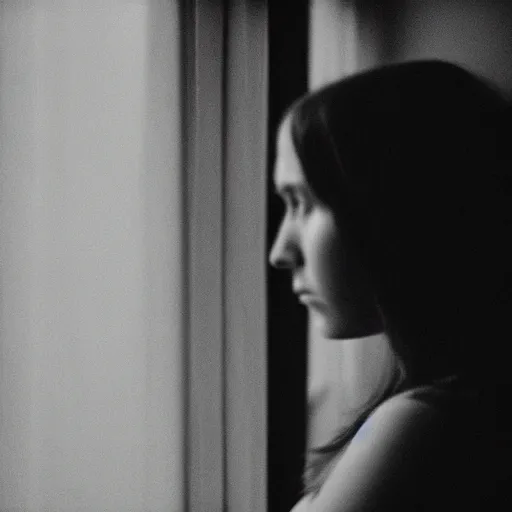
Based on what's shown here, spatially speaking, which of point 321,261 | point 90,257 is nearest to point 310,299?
point 321,261

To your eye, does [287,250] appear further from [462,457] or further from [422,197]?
[462,457]

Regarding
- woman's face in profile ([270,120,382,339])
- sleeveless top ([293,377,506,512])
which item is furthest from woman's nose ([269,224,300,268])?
sleeveless top ([293,377,506,512])

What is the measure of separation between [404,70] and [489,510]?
0.47m

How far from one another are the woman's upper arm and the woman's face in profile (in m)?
0.15

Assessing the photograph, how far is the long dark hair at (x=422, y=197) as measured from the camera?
73cm

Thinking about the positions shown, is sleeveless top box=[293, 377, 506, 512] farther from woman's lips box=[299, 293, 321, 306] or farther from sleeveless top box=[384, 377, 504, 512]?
woman's lips box=[299, 293, 321, 306]

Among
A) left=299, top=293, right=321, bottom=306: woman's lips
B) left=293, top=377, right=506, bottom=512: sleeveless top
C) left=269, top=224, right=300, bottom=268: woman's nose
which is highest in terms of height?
left=269, top=224, right=300, bottom=268: woman's nose

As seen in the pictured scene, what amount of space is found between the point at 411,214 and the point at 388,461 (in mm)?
269

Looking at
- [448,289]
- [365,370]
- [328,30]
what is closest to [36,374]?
[365,370]

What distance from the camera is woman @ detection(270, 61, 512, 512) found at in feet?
2.39

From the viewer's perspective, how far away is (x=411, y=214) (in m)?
0.73

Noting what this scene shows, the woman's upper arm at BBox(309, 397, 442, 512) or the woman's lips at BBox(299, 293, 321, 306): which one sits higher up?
the woman's lips at BBox(299, 293, 321, 306)

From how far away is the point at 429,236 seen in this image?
0.74 m

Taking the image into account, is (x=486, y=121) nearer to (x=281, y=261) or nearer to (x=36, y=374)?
(x=281, y=261)
